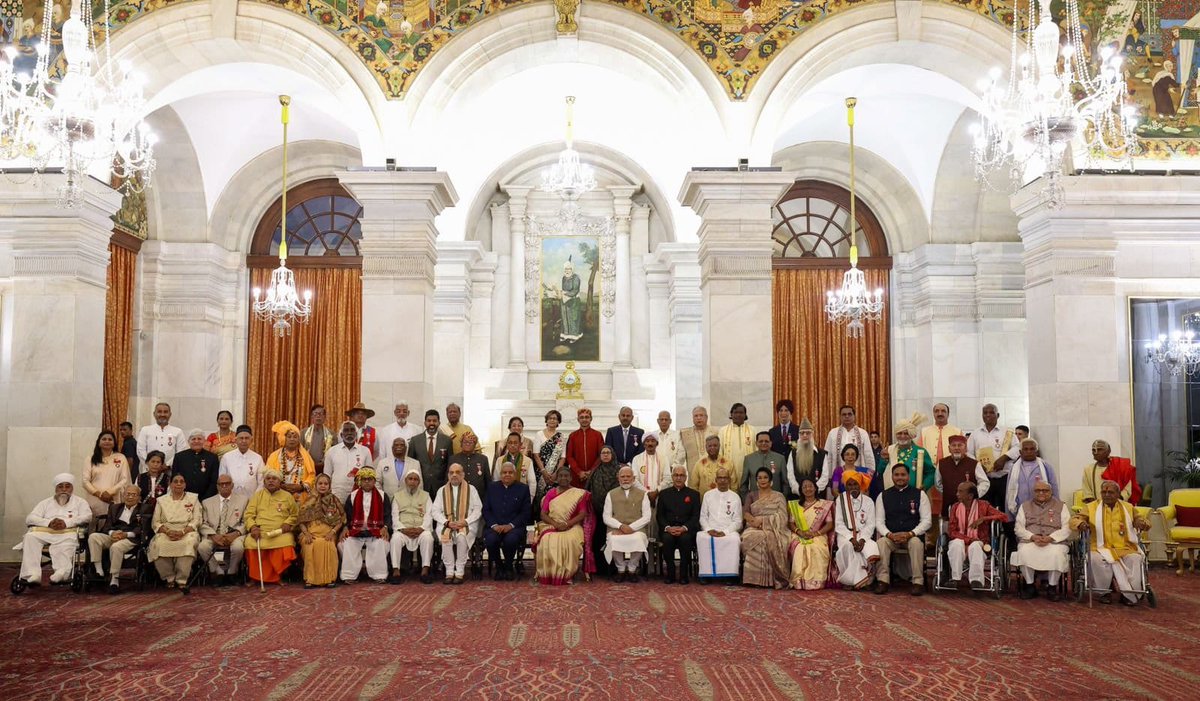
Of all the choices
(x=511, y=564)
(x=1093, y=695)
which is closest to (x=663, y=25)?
(x=511, y=564)

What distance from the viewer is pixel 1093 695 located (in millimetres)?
4449

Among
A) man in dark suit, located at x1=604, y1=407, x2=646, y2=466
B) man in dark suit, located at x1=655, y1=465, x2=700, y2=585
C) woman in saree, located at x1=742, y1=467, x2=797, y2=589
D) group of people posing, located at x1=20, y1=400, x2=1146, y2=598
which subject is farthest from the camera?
man in dark suit, located at x1=604, y1=407, x2=646, y2=466

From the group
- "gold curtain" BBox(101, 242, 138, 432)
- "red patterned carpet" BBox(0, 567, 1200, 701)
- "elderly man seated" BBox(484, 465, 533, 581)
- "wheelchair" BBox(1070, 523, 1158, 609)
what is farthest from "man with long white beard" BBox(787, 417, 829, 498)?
"gold curtain" BBox(101, 242, 138, 432)

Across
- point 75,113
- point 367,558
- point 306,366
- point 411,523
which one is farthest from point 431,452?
point 306,366

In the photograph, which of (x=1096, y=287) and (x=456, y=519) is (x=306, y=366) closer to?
(x=456, y=519)

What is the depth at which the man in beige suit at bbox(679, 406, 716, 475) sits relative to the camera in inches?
345

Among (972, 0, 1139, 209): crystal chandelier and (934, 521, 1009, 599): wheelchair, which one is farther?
(934, 521, 1009, 599): wheelchair

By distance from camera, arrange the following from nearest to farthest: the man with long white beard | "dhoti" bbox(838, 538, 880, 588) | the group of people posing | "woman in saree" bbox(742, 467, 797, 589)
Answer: the group of people posing
"dhoti" bbox(838, 538, 880, 588)
"woman in saree" bbox(742, 467, 797, 589)
the man with long white beard

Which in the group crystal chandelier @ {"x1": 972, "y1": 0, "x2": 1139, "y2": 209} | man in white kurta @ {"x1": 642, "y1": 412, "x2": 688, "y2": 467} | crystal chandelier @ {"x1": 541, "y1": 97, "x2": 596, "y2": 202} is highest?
crystal chandelier @ {"x1": 541, "y1": 97, "x2": 596, "y2": 202}

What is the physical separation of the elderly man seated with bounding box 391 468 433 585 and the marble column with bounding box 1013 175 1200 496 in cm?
560

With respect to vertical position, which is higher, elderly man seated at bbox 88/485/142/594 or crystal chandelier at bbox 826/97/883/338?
crystal chandelier at bbox 826/97/883/338

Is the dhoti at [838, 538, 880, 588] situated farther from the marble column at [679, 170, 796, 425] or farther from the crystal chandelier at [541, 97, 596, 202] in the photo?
the crystal chandelier at [541, 97, 596, 202]

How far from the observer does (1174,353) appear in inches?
376

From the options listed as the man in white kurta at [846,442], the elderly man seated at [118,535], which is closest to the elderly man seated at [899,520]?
the man in white kurta at [846,442]
